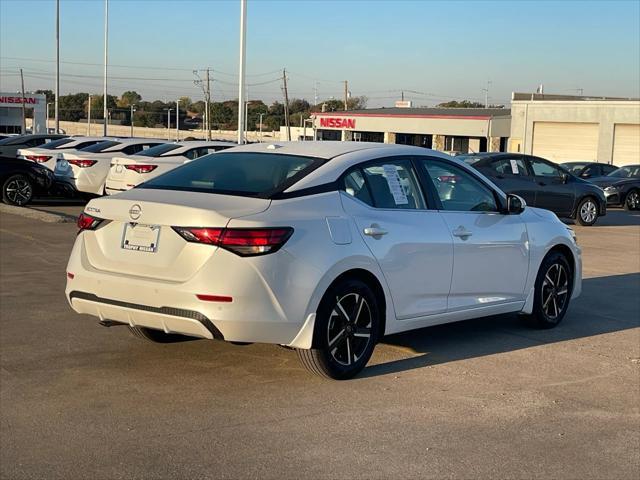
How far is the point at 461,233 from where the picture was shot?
275 inches

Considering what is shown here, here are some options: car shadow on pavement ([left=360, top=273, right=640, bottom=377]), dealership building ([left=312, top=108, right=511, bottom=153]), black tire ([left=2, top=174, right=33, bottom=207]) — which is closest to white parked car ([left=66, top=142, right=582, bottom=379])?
car shadow on pavement ([left=360, top=273, right=640, bottom=377])

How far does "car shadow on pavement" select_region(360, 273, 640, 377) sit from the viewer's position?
694 cm

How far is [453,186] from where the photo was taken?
7.25 m

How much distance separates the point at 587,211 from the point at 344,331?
1558 cm

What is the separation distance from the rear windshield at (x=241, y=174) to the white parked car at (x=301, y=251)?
18 mm

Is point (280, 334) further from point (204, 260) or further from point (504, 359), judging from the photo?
point (504, 359)

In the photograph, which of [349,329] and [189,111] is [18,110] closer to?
[189,111]

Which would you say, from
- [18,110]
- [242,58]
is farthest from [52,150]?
[18,110]

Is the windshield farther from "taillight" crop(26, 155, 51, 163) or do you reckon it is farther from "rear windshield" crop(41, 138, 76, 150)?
"taillight" crop(26, 155, 51, 163)

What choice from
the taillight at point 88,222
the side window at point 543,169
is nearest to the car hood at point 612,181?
the side window at point 543,169

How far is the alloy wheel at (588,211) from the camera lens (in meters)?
20.2

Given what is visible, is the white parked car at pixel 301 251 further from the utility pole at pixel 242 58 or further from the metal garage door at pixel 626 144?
the metal garage door at pixel 626 144

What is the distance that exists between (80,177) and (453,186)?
13.9 m

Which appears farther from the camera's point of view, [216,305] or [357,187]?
[357,187]
